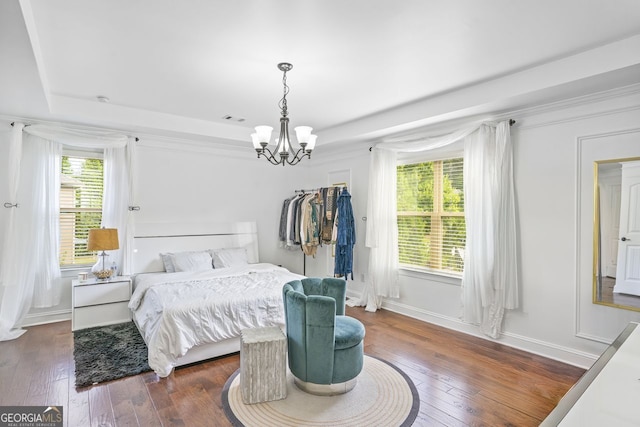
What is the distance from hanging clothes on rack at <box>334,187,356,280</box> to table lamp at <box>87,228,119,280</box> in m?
3.01

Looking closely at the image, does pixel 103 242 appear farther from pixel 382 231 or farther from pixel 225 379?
pixel 382 231

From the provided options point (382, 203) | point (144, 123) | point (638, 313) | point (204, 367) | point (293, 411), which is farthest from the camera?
point (382, 203)

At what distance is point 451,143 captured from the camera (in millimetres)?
4133

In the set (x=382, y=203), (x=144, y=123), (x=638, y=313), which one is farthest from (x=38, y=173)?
(x=638, y=313)

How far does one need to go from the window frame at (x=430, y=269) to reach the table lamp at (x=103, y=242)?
3.84 meters

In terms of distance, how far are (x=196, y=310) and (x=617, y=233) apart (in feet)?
12.8

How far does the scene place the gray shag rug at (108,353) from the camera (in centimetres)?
285

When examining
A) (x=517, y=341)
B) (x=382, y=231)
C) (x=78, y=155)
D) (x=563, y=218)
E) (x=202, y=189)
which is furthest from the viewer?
(x=202, y=189)

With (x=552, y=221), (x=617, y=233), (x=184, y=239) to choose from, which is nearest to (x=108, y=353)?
(x=184, y=239)

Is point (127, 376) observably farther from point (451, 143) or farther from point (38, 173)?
point (451, 143)

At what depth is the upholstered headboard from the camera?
470cm

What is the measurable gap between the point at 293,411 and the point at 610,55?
3.61 metres

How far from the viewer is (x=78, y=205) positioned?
4484 millimetres

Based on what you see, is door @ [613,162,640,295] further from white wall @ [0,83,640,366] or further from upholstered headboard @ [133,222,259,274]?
upholstered headboard @ [133,222,259,274]
